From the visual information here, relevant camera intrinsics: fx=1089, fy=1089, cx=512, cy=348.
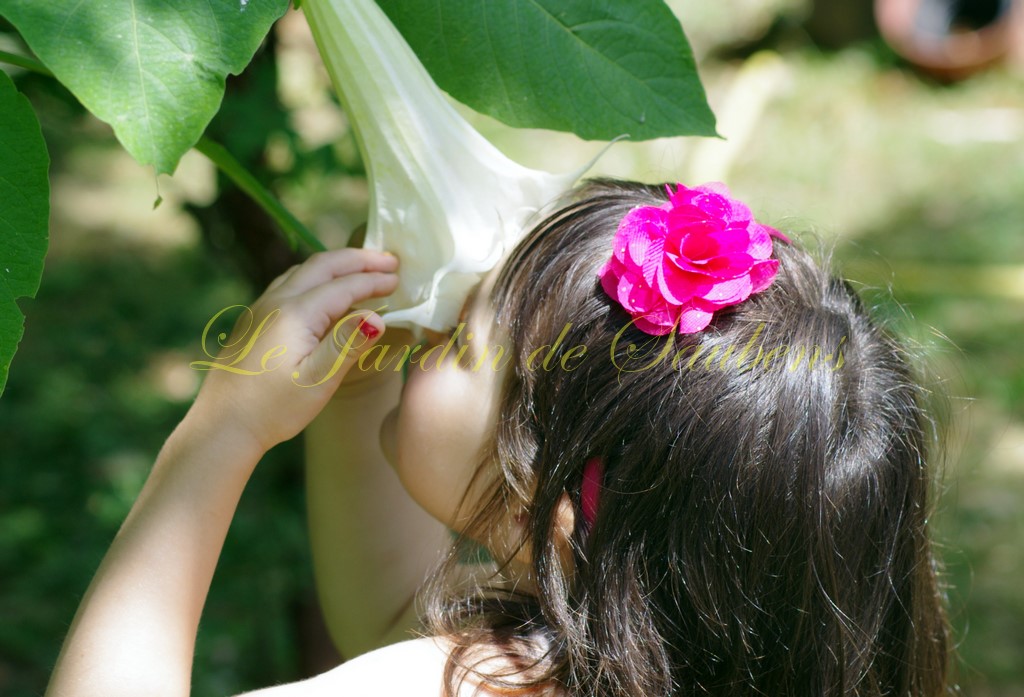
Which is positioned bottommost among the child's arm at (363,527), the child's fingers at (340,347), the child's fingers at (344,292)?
the child's arm at (363,527)

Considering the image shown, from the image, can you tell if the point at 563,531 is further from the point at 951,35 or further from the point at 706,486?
the point at 951,35

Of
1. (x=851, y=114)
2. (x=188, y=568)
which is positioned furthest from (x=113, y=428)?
(x=851, y=114)

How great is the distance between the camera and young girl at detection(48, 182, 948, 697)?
106 centimetres

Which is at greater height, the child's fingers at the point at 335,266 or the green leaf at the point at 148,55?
the green leaf at the point at 148,55

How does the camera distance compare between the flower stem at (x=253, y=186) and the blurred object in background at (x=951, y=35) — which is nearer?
the flower stem at (x=253, y=186)

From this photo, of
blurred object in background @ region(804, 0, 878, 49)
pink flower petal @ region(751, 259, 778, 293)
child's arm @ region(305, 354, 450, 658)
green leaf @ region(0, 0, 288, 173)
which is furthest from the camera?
blurred object in background @ region(804, 0, 878, 49)

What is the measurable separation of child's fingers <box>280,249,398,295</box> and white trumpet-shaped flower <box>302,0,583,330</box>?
14 mm

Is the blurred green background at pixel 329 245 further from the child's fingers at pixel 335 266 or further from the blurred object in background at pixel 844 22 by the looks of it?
the child's fingers at pixel 335 266

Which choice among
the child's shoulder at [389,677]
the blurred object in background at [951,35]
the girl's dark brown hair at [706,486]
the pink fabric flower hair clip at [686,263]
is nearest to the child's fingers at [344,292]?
the girl's dark brown hair at [706,486]

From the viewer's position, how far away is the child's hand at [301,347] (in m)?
1.09

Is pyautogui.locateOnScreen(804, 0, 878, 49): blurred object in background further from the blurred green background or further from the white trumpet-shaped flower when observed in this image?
the white trumpet-shaped flower

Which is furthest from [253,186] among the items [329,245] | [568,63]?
[329,245]

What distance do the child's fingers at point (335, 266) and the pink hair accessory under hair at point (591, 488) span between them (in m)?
0.29

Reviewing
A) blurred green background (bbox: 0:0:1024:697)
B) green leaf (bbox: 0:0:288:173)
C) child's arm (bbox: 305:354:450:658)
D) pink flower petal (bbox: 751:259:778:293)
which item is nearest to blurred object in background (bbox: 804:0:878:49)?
blurred green background (bbox: 0:0:1024:697)
